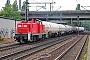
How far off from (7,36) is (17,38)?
10253mm

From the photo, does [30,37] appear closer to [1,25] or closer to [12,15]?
[1,25]

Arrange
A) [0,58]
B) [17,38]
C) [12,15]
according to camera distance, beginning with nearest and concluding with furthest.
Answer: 1. [0,58]
2. [17,38]
3. [12,15]

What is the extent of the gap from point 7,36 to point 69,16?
5090cm

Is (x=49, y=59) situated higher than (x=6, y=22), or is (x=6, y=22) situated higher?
(x=6, y=22)

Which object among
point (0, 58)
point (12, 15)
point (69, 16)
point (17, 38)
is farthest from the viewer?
point (69, 16)

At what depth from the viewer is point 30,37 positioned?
2964cm

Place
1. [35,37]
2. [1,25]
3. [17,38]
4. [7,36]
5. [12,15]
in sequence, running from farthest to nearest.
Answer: [12,15]
[7,36]
[1,25]
[35,37]
[17,38]

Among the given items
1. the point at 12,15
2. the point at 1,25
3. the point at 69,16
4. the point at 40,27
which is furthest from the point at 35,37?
the point at 69,16

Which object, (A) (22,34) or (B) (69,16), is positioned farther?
(B) (69,16)

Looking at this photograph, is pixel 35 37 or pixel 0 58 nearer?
pixel 0 58

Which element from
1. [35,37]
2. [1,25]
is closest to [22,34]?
[35,37]

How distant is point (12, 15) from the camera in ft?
234

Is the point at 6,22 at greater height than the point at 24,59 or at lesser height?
greater

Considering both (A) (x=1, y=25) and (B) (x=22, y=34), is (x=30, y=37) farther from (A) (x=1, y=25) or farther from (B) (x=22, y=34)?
(A) (x=1, y=25)
